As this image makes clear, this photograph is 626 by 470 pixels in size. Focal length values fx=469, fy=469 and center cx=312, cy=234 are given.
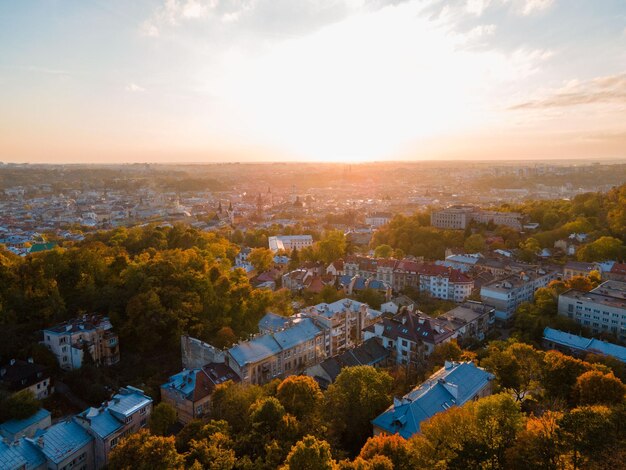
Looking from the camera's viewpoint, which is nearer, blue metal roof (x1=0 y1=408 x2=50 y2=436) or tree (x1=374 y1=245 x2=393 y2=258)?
blue metal roof (x1=0 y1=408 x2=50 y2=436)

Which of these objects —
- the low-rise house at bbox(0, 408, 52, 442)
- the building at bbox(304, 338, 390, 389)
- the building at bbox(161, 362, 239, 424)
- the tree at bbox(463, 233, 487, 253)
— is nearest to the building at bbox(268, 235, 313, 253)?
the tree at bbox(463, 233, 487, 253)

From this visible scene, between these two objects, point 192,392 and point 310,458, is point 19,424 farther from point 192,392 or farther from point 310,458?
point 310,458

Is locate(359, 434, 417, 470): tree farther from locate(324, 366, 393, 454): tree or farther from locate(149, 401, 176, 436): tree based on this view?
locate(149, 401, 176, 436): tree

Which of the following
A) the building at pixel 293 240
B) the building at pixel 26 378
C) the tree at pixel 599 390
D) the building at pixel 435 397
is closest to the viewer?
the building at pixel 435 397

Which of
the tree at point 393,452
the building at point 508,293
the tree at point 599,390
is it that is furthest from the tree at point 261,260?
the tree at point 393,452

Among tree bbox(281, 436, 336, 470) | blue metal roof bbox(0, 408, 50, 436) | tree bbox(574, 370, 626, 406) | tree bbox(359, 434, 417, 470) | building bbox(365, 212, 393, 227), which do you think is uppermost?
tree bbox(281, 436, 336, 470)

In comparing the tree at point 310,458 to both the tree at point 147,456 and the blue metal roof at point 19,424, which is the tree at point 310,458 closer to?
the tree at point 147,456

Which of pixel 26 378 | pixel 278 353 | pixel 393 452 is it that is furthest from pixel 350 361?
pixel 26 378
